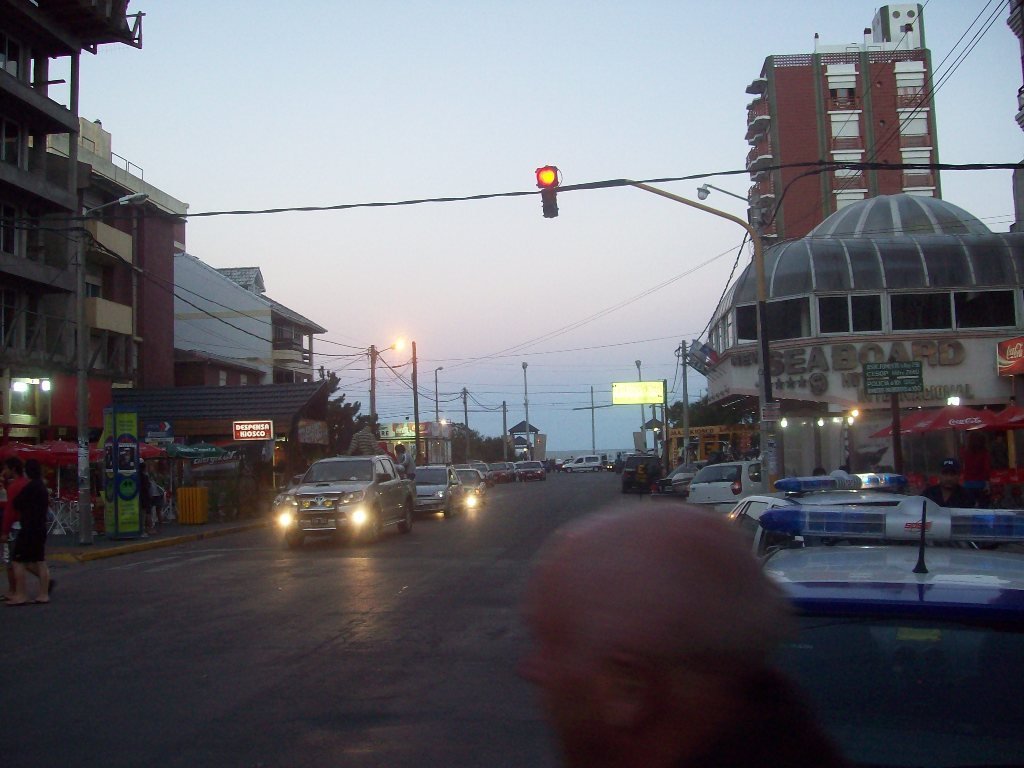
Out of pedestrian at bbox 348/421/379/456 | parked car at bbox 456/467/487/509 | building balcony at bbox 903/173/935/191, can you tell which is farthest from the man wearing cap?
building balcony at bbox 903/173/935/191

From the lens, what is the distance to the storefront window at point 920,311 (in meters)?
35.6

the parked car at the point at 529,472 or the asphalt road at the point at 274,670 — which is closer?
the asphalt road at the point at 274,670

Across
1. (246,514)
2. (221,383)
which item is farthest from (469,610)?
(221,383)

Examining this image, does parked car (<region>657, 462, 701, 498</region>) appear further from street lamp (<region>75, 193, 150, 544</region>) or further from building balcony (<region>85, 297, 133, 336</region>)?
building balcony (<region>85, 297, 133, 336</region>)

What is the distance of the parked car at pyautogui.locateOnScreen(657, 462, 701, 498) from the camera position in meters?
35.0

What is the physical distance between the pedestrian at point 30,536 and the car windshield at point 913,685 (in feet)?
40.2

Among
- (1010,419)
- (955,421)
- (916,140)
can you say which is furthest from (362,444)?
(916,140)

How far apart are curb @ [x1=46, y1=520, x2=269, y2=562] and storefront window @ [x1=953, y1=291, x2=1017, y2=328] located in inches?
972

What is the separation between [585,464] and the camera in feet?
329

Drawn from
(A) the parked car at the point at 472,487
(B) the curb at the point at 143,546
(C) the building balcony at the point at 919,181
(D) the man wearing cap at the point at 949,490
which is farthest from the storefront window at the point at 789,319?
(C) the building balcony at the point at 919,181

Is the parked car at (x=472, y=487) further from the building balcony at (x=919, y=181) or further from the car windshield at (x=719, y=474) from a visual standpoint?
the building balcony at (x=919, y=181)

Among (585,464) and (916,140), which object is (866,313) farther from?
(585,464)

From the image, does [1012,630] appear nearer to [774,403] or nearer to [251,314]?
[774,403]

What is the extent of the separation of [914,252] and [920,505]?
34.4m
